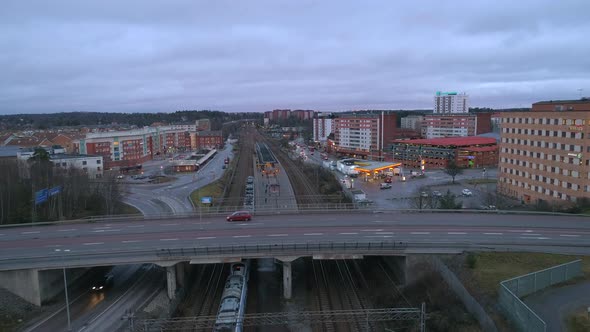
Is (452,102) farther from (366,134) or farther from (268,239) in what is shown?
(268,239)

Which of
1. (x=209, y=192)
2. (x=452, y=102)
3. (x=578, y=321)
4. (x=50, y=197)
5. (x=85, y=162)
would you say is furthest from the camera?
(x=452, y=102)

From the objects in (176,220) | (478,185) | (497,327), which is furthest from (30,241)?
(478,185)

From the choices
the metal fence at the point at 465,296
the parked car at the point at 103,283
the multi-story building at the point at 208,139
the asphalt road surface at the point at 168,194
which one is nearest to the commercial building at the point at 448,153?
the asphalt road surface at the point at 168,194

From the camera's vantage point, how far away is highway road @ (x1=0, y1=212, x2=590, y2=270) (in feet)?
54.2

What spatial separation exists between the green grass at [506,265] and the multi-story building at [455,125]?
2746 inches

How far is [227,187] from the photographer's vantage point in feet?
140

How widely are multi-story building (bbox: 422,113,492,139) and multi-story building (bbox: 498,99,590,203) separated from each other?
144 feet

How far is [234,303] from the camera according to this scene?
13711 millimetres

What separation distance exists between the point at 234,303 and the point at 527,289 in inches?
353

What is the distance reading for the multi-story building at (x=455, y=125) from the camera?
260ft

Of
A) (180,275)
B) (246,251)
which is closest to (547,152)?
(246,251)

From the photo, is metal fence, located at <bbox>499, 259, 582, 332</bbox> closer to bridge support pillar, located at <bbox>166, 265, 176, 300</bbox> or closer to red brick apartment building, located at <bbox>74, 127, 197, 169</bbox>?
bridge support pillar, located at <bbox>166, 265, 176, 300</bbox>

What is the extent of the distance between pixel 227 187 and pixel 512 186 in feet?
90.3

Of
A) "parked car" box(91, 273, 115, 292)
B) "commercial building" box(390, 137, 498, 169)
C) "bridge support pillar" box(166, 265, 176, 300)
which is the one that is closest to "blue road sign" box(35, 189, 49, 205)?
"parked car" box(91, 273, 115, 292)
